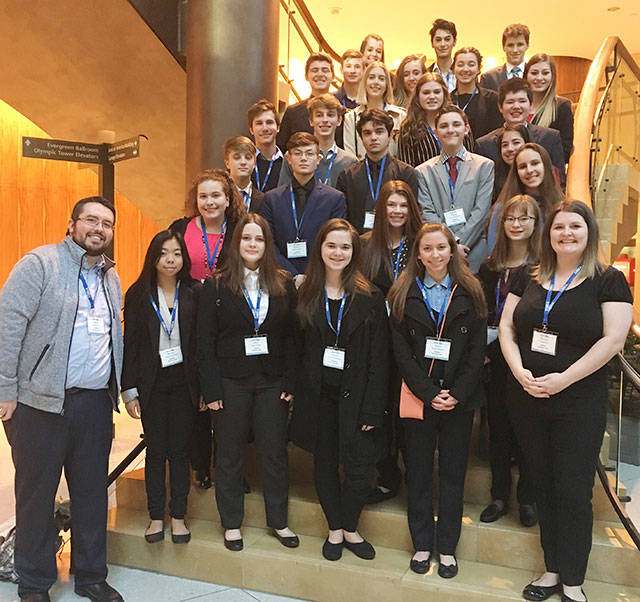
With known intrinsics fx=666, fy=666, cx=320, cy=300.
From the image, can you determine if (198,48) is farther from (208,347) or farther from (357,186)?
(208,347)

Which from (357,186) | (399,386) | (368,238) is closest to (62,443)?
(399,386)

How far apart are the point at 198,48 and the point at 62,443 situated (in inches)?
133

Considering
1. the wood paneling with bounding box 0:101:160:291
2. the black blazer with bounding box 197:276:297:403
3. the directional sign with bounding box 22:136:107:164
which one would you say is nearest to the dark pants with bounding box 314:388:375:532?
Result: the black blazer with bounding box 197:276:297:403

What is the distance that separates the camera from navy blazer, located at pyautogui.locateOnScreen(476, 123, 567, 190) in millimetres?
3947

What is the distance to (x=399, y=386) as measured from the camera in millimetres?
3123

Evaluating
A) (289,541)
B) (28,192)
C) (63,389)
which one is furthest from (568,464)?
(28,192)

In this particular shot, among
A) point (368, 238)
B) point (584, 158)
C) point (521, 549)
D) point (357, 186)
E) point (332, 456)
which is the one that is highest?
point (584, 158)

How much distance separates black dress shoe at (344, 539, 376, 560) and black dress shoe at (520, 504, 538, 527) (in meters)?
0.70

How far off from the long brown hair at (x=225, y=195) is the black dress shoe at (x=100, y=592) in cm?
187

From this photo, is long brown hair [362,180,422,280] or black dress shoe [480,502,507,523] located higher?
long brown hair [362,180,422,280]

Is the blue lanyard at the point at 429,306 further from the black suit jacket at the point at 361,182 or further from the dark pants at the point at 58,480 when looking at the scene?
the dark pants at the point at 58,480

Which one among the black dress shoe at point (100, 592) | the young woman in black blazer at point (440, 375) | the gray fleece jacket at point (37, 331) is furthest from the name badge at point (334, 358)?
the black dress shoe at point (100, 592)

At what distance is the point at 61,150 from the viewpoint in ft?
Result: 15.1

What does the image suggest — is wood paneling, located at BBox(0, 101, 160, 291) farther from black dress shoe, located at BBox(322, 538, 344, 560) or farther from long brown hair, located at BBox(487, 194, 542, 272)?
long brown hair, located at BBox(487, 194, 542, 272)
